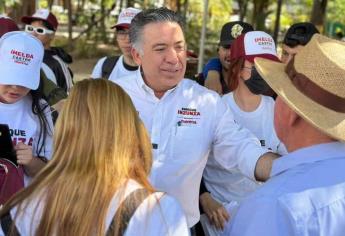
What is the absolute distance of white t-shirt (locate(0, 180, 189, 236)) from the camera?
149cm

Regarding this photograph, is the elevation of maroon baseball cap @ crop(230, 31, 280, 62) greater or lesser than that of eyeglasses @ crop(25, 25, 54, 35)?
greater

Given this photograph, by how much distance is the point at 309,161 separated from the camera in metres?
1.45

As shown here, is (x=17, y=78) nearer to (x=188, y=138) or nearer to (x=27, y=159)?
(x=27, y=159)

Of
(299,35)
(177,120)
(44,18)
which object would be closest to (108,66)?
(44,18)

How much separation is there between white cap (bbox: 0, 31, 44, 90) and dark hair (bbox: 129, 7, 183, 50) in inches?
18.5

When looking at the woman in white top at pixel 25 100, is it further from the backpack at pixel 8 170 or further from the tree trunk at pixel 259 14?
the tree trunk at pixel 259 14

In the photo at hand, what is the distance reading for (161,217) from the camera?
1517 mm

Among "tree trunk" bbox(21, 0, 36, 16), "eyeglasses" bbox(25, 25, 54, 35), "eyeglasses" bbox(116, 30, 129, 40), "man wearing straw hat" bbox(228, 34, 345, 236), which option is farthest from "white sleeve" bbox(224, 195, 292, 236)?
"tree trunk" bbox(21, 0, 36, 16)

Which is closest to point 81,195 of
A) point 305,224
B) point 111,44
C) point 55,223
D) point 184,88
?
point 55,223

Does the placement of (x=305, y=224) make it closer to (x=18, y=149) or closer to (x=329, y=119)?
(x=329, y=119)

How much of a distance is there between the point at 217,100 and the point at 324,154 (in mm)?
1185

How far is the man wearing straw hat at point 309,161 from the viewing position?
1361mm

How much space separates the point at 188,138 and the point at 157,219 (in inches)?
40.9

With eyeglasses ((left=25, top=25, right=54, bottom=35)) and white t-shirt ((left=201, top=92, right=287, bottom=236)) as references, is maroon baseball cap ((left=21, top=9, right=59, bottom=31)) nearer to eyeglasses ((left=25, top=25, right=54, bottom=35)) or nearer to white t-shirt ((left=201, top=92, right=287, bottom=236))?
eyeglasses ((left=25, top=25, right=54, bottom=35))
